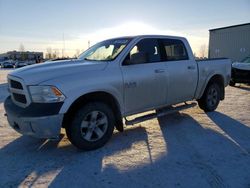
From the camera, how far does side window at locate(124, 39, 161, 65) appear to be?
5285 mm

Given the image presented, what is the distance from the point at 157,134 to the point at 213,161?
1.58 meters

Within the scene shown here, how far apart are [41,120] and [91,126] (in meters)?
0.90

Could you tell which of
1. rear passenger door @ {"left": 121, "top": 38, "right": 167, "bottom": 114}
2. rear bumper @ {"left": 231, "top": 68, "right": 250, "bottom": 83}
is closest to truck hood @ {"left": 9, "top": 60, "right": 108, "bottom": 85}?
rear passenger door @ {"left": 121, "top": 38, "right": 167, "bottom": 114}

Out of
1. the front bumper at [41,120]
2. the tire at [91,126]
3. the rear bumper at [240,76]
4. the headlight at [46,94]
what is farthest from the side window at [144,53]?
the rear bumper at [240,76]

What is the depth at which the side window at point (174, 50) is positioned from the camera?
614 centimetres

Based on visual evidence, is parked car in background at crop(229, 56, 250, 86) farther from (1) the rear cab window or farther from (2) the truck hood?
(2) the truck hood

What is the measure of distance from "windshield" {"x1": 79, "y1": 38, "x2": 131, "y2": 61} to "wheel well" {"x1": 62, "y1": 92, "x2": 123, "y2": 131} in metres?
0.73

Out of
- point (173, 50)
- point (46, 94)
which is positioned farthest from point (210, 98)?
point (46, 94)

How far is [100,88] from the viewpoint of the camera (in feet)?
15.4

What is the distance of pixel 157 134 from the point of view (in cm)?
571

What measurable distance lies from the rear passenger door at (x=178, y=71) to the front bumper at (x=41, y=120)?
8.55 feet

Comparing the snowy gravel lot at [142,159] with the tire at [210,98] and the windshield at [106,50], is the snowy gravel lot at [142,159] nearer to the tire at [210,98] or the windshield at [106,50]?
the tire at [210,98]

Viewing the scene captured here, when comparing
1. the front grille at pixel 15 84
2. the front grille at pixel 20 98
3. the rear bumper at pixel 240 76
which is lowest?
the rear bumper at pixel 240 76

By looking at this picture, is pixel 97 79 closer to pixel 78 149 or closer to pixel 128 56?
pixel 128 56
